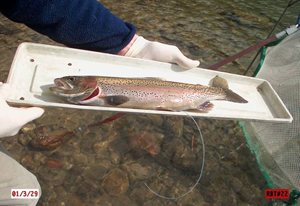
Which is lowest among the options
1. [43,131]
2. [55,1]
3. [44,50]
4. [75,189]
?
[75,189]

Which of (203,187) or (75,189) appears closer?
(75,189)

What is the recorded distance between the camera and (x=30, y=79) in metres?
2.88

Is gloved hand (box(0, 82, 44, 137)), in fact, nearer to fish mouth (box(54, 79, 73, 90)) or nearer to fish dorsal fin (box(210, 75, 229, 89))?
fish mouth (box(54, 79, 73, 90))

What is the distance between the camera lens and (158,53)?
11.3 ft

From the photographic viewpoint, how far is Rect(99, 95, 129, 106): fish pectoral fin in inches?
110

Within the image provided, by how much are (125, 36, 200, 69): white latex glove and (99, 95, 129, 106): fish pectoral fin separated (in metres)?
0.93

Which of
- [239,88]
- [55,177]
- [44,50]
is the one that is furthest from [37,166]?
[239,88]

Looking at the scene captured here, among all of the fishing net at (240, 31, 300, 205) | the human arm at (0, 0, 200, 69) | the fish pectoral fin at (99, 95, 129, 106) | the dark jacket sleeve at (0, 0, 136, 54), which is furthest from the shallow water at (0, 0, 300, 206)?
the dark jacket sleeve at (0, 0, 136, 54)

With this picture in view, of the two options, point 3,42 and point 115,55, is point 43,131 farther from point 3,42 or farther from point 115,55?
point 3,42

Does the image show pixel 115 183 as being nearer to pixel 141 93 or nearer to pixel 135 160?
pixel 135 160

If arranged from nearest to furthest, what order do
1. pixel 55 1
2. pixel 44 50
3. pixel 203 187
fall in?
pixel 55 1 < pixel 44 50 < pixel 203 187

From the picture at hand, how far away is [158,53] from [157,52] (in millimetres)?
21

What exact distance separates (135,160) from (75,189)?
1036 millimetres

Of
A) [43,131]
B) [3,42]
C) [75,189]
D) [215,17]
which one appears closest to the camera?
[75,189]
